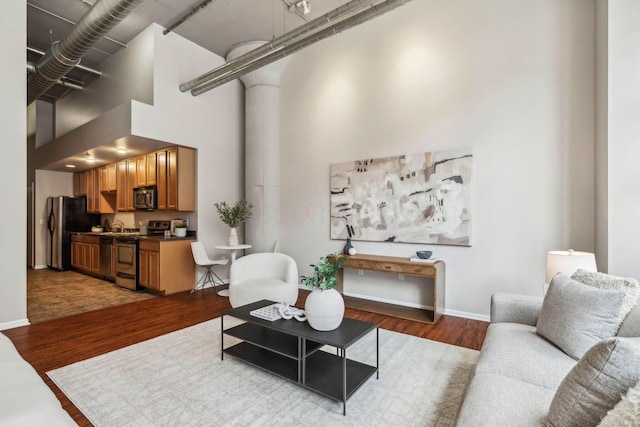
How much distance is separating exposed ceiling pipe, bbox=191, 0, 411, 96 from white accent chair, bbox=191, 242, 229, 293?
266cm

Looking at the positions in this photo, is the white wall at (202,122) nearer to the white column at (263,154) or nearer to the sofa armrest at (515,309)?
the white column at (263,154)

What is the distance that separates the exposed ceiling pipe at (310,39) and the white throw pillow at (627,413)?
3.66 metres

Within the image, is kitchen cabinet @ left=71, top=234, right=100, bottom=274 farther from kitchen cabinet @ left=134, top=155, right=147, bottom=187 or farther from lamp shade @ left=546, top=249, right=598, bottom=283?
lamp shade @ left=546, top=249, right=598, bottom=283

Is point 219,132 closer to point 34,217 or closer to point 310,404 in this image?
point 310,404

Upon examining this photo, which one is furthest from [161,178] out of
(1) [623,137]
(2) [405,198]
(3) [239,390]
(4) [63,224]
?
(1) [623,137]

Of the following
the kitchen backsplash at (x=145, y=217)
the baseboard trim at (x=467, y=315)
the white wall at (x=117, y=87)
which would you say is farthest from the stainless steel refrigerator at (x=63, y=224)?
the baseboard trim at (x=467, y=315)

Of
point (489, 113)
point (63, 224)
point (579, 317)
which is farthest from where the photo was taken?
point (63, 224)

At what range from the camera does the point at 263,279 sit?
4.12m

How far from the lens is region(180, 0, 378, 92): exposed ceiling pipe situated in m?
3.59

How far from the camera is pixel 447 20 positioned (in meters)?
4.19

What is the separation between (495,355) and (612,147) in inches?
95.0

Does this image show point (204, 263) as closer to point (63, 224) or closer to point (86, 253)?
point (86, 253)

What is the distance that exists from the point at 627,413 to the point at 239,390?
2220 mm

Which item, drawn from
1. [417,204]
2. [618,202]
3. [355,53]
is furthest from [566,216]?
[355,53]
